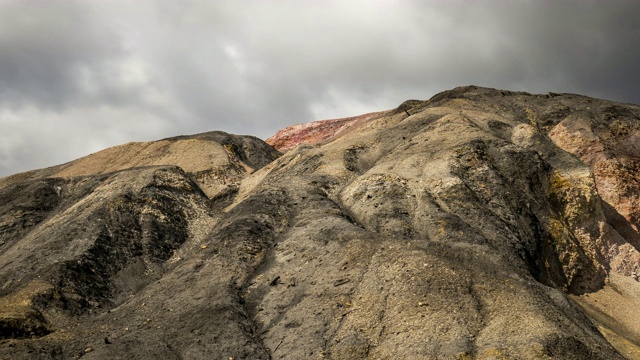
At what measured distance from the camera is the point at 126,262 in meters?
26.7

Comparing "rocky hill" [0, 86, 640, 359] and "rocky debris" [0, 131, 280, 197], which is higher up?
"rocky debris" [0, 131, 280, 197]

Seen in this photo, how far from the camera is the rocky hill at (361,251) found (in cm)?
1783

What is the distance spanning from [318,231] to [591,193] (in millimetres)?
15256

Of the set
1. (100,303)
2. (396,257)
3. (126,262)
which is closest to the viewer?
(396,257)

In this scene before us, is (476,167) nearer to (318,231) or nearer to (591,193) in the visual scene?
(591,193)

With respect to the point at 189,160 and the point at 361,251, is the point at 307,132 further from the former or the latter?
the point at 361,251

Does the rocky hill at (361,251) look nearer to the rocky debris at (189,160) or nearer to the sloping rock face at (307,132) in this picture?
the rocky debris at (189,160)

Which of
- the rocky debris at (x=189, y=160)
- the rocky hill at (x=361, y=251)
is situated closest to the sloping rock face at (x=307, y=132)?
the rocky debris at (x=189, y=160)

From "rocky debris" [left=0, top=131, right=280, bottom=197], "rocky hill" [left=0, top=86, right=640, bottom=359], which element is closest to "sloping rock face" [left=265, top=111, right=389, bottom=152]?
"rocky debris" [left=0, top=131, right=280, bottom=197]

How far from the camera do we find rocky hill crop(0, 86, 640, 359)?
17.8 meters

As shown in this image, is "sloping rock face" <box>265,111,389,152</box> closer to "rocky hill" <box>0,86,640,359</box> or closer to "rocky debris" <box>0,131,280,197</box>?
"rocky debris" <box>0,131,280,197</box>

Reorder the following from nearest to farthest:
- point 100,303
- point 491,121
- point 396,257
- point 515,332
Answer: point 515,332 < point 396,257 < point 100,303 < point 491,121

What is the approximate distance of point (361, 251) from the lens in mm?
21312

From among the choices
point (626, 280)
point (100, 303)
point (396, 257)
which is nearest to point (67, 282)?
point (100, 303)
